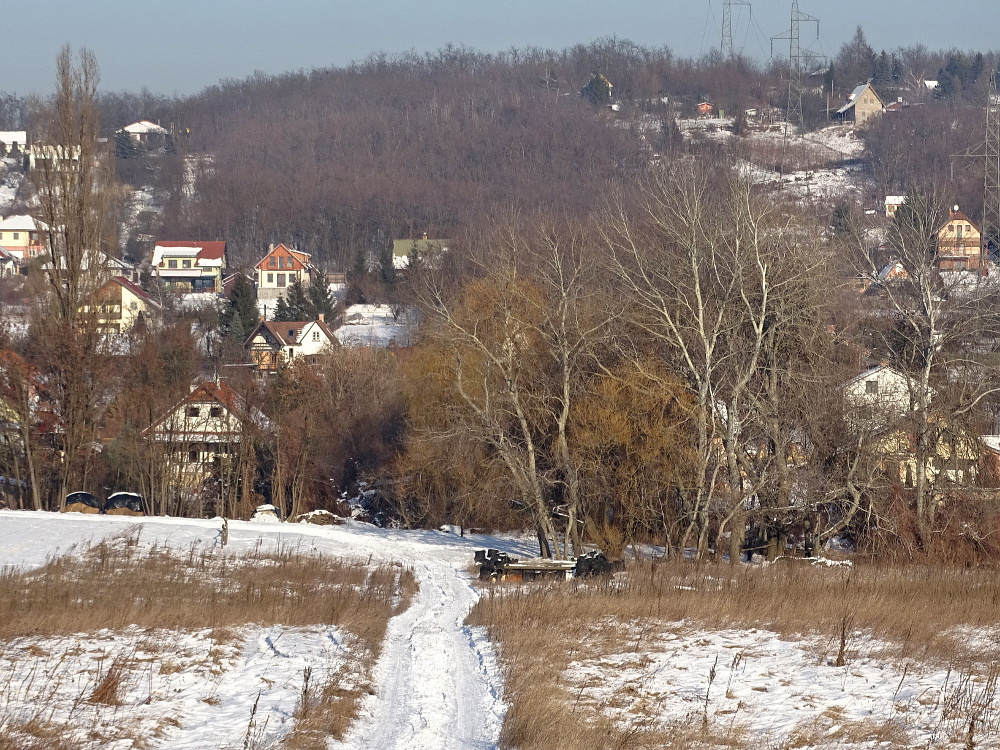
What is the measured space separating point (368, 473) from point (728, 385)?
20.8 m

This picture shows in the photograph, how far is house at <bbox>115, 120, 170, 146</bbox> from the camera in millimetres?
190750

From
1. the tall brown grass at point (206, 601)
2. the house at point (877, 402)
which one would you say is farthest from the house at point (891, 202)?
the tall brown grass at point (206, 601)

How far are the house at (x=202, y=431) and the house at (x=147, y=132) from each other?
154607 millimetres

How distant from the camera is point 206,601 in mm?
15188

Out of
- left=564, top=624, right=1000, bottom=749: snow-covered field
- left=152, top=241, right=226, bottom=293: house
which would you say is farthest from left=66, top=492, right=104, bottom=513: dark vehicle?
left=152, top=241, right=226, bottom=293: house

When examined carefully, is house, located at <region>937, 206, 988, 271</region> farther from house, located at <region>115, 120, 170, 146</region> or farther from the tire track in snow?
house, located at <region>115, 120, 170, 146</region>

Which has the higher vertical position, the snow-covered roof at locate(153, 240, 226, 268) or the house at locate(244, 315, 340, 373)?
the snow-covered roof at locate(153, 240, 226, 268)

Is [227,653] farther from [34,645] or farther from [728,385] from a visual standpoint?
[728,385]

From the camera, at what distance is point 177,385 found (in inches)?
1848

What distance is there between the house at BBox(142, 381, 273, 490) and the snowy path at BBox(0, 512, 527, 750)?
11265 millimetres

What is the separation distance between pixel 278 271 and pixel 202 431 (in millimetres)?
65387

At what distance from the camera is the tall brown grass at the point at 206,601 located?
9453 millimetres

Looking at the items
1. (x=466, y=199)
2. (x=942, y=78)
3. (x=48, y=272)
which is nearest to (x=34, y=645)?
(x=48, y=272)

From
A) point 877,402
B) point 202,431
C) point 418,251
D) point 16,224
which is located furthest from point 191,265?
point 877,402
